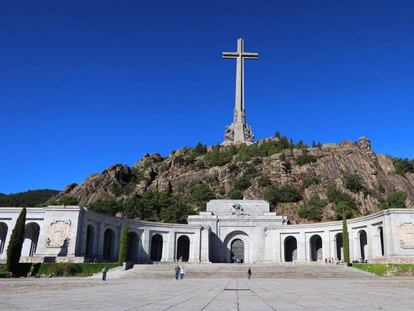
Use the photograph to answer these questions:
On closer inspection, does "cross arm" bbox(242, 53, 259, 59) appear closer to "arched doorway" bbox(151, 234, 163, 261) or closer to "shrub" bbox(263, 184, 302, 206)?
"shrub" bbox(263, 184, 302, 206)

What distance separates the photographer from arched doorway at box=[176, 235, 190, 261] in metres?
55.9

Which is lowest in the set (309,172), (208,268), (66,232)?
(208,268)

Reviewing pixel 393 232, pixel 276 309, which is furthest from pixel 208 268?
pixel 276 309

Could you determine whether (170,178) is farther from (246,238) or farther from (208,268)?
(208,268)

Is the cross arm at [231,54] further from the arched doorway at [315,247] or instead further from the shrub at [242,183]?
the arched doorway at [315,247]

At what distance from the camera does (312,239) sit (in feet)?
178

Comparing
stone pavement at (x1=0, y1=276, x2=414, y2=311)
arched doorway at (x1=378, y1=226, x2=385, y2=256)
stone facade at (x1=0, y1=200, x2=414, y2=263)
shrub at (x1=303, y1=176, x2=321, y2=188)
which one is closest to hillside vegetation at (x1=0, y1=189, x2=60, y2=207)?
stone facade at (x1=0, y1=200, x2=414, y2=263)

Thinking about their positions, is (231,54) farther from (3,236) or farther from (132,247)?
(3,236)

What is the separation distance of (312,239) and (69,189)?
55807mm

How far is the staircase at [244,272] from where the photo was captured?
34969mm

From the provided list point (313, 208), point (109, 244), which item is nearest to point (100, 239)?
point (109, 244)

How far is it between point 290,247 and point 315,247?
3505 mm

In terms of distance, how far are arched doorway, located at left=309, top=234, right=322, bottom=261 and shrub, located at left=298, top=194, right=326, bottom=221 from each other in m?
17.5

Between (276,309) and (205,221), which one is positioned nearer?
(276,309)
